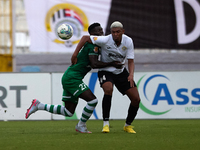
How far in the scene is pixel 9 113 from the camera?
1070 cm

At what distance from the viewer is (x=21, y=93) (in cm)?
1080

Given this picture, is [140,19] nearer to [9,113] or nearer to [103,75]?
[9,113]

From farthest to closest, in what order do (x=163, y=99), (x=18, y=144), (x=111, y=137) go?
(x=163, y=99), (x=111, y=137), (x=18, y=144)

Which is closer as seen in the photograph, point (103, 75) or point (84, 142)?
point (84, 142)

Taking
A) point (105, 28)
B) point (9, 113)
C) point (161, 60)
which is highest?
point (105, 28)

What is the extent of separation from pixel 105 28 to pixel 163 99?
20.8 feet

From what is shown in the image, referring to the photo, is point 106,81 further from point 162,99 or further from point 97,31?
point 162,99

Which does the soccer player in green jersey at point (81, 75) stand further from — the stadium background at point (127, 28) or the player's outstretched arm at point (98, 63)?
the stadium background at point (127, 28)

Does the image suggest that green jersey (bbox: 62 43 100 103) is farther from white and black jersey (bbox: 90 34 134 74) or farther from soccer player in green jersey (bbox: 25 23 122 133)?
white and black jersey (bbox: 90 34 134 74)

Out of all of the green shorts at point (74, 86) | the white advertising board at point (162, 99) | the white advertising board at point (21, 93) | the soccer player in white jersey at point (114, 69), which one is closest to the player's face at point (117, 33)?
the soccer player in white jersey at point (114, 69)

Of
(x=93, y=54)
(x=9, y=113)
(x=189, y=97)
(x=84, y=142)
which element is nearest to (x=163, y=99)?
(x=189, y=97)

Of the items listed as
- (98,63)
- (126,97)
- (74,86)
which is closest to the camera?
(98,63)

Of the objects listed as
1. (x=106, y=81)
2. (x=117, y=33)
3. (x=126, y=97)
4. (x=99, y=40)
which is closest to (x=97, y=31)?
(x=99, y=40)

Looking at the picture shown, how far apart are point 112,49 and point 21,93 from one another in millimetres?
5049
